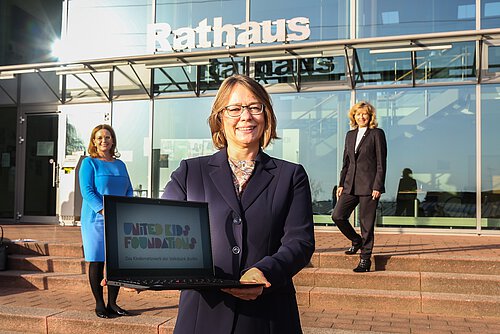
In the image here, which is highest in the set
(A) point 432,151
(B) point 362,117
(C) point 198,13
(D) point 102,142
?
(C) point 198,13

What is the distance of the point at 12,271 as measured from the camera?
7.40 m

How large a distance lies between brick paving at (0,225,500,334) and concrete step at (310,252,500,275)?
0.66ft

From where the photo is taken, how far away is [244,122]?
1884mm

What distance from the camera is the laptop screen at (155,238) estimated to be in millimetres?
1610

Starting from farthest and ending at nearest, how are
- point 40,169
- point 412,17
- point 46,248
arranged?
point 40,169, point 412,17, point 46,248

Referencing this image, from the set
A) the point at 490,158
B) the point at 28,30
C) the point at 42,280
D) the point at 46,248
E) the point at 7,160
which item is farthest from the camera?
the point at 28,30

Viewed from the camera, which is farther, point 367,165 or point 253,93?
point 367,165

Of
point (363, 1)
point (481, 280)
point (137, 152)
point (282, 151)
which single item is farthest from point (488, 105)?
point (137, 152)

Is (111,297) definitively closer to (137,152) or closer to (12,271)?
(12,271)

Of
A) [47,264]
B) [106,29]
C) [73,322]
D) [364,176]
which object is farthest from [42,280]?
[106,29]

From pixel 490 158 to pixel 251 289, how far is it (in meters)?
9.24

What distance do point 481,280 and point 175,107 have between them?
7373 mm

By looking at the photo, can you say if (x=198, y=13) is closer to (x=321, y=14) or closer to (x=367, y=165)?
(x=321, y=14)

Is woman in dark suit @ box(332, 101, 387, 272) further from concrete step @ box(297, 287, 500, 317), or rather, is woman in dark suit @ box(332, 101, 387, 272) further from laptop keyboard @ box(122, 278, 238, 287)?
laptop keyboard @ box(122, 278, 238, 287)
